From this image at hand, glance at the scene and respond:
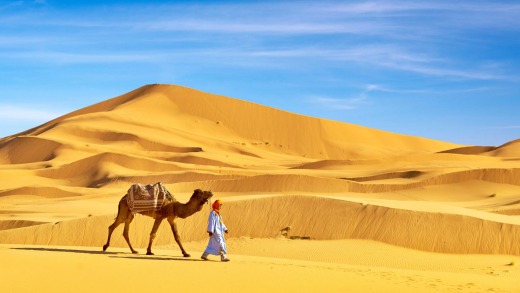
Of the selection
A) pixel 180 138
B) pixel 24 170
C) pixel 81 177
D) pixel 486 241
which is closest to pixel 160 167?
pixel 81 177

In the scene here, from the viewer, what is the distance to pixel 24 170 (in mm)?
68625

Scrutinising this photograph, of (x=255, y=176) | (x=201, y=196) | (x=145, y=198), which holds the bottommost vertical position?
(x=145, y=198)

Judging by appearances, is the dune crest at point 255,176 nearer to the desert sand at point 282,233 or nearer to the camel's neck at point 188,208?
the desert sand at point 282,233

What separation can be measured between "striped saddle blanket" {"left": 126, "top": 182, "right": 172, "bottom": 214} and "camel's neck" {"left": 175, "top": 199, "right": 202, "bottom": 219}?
41cm

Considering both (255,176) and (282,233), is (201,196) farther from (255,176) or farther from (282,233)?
(255,176)

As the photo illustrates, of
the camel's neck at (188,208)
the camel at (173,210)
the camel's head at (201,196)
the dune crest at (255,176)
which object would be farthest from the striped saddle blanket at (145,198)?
the dune crest at (255,176)

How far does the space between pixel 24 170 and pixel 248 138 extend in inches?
1718

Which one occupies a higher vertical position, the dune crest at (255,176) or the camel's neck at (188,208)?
the dune crest at (255,176)

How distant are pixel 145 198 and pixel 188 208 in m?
0.98

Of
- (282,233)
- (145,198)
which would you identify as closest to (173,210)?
(145,198)

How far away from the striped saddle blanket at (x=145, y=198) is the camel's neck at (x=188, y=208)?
1.33ft

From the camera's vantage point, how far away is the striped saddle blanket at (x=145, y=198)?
17.5 m

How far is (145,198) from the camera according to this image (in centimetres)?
1752

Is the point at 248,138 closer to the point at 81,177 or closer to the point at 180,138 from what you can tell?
the point at 180,138
